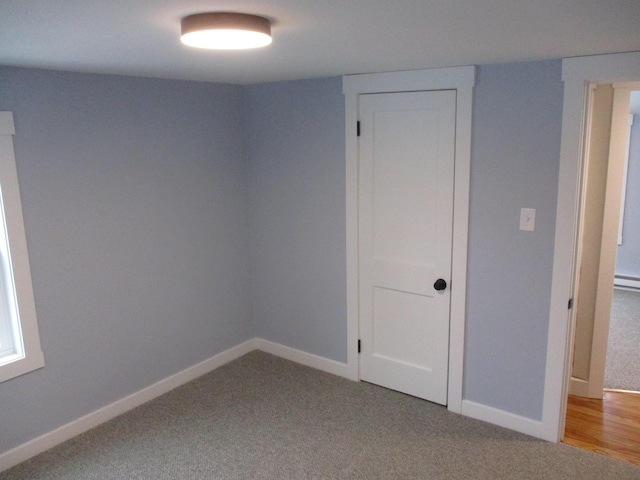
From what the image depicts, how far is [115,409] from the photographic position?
3.25 m

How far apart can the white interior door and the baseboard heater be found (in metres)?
4.32

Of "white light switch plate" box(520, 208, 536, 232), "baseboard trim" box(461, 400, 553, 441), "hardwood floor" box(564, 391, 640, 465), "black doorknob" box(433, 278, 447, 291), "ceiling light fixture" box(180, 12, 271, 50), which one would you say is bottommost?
"hardwood floor" box(564, 391, 640, 465)

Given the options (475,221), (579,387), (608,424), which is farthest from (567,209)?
(579,387)

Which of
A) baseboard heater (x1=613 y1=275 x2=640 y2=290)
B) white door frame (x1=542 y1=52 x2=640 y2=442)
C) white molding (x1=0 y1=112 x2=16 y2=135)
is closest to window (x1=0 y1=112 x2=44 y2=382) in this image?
white molding (x1=0 y1=112 x2=16 y2=135)

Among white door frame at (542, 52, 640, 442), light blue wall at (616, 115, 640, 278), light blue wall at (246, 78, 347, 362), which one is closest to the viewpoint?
white door frame at (542, 52, 640, 442)

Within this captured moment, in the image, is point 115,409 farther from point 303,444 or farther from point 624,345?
point 624,345

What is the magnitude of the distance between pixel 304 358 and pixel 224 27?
2794 mm

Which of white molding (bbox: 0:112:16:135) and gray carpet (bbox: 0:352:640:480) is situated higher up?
white molding (bbox: 0:112:16:135)

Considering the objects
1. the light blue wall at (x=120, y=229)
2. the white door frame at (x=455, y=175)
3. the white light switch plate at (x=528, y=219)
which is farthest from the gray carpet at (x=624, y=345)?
the light blue wall at (x=120, y=229)

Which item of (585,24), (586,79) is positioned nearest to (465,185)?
(586,79)

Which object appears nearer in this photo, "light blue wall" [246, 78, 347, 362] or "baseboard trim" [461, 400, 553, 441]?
"baseboard trim" [461, 400, 553, 441]

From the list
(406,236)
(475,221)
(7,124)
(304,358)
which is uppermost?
(7,124)

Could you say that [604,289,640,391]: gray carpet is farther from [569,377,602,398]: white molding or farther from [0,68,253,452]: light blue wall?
[0,68,253,452]: light blue wall

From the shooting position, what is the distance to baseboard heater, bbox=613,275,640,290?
6461 mm
